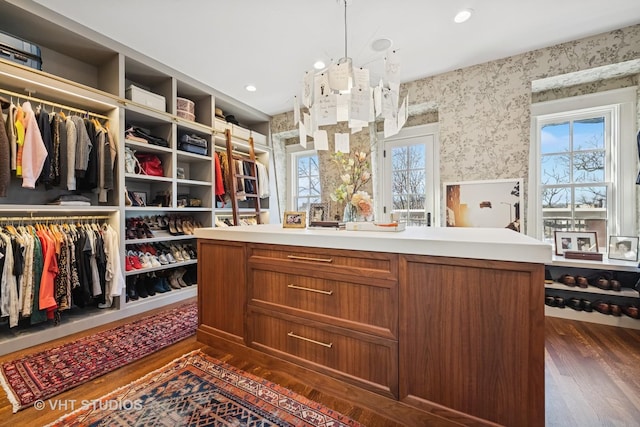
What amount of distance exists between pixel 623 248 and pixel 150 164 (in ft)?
16.6

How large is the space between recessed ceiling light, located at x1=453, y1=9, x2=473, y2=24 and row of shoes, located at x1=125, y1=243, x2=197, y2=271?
3.81 m

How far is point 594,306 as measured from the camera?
250 cm

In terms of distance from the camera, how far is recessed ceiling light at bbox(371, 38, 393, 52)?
2.64 metres

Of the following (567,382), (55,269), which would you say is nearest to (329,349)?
(567,382)

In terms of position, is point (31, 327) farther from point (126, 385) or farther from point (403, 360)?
point (403, 360)

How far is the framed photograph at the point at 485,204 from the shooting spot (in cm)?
297

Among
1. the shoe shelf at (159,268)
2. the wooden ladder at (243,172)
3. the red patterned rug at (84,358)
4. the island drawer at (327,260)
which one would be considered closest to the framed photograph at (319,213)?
the island drawer at (327,260)

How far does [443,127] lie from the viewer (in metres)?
3.32

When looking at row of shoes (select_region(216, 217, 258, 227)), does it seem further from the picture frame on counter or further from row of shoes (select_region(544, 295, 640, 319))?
the picture frame on counter

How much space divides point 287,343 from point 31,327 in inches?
89.4

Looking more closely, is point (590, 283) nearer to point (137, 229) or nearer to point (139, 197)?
point (137, 229)

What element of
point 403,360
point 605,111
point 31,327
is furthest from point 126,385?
point 605,111

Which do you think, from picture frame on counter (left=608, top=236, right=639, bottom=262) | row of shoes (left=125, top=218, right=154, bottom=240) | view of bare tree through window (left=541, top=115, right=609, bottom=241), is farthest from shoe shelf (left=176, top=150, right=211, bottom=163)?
picture frame on counter (left=608, top=236, right=639, bottom=262)

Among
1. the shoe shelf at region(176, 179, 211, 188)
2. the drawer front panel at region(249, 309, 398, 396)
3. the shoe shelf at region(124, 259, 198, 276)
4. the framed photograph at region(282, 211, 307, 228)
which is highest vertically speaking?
the shoe shelf at region(176, 179, 211, 188)
